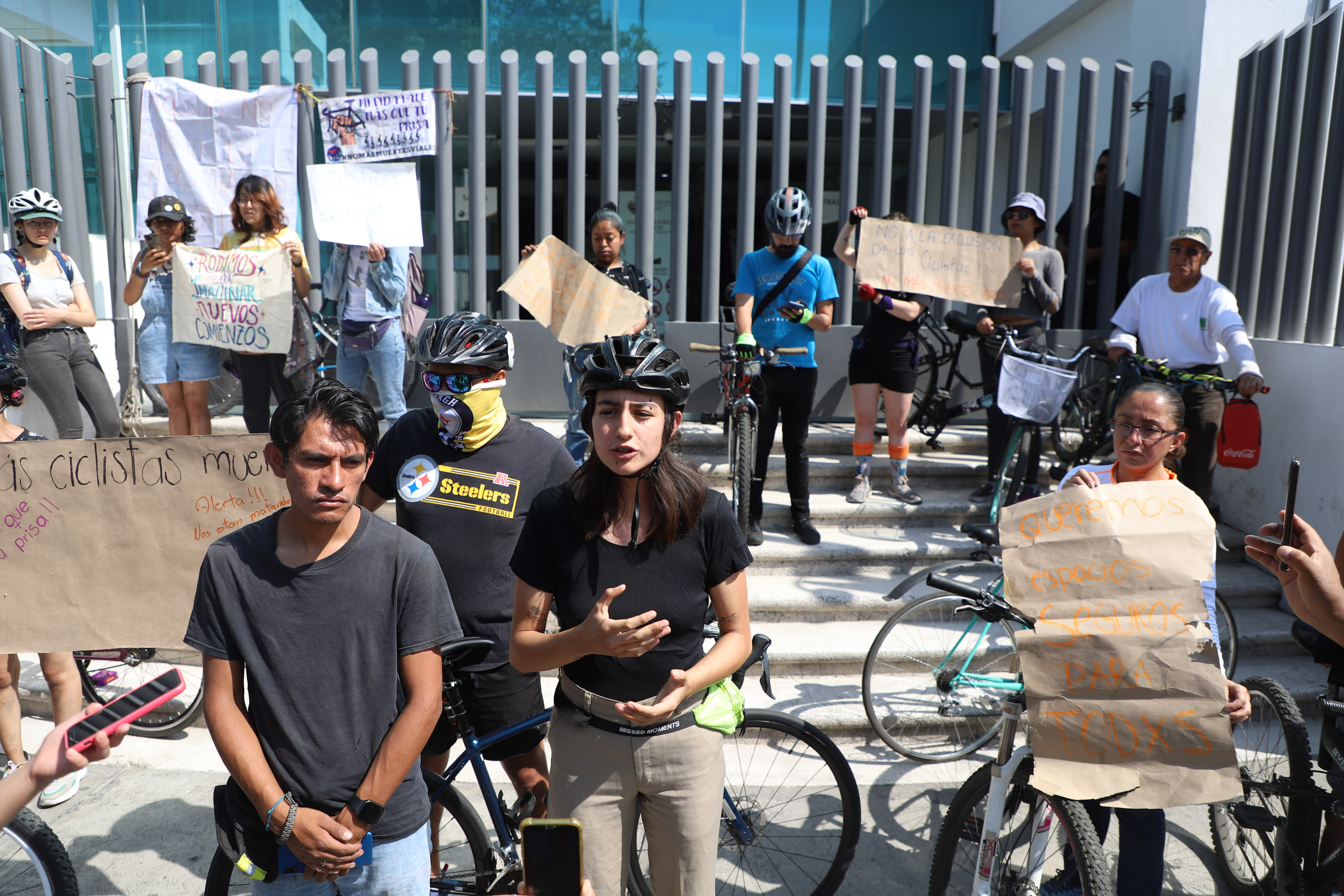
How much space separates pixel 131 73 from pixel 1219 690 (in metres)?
8.28

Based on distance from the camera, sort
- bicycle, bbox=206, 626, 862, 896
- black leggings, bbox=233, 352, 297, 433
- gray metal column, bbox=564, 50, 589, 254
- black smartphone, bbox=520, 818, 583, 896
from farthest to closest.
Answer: gray metal column, bbox=564, 50, 589, 254 < black leggings, bbox=233, 352, 297, 433 < bicycle, bbox=206, 626, 862, 896 < black smartphone, bbox=520, 818, 583, 896

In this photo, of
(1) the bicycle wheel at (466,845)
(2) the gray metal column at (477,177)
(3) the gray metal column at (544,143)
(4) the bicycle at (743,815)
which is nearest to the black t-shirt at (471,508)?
(4) the bicycle at (743,815)

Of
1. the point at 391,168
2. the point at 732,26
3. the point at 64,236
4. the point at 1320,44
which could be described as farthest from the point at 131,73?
the point at 1320,44

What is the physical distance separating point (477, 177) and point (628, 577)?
5.80 m

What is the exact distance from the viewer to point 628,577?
2.19m

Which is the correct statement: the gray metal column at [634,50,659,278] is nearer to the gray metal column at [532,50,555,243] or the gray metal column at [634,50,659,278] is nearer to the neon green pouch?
the gray metal column at [532,50,555,243]

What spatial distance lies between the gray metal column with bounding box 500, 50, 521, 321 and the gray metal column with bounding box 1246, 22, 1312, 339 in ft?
18.8

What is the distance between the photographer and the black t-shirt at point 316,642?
203 cm

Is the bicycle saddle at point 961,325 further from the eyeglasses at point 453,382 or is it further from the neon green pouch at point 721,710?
the neon green pouch at point 721,710

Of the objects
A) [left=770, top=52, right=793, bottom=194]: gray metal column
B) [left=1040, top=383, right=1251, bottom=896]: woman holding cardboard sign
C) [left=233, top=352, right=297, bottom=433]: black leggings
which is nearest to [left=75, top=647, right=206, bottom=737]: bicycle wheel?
[left=233, top=352, right=297, bottom=433]: black leggings

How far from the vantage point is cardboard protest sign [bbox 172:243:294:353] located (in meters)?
5.52

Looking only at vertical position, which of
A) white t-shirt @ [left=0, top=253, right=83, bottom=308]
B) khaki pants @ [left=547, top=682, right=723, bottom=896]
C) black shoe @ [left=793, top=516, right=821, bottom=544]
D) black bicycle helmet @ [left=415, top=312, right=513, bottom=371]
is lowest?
black shoe @ [left=793, top=516, right=821, bottom=544]

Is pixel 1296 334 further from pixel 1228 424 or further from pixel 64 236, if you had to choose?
pixel 64 236

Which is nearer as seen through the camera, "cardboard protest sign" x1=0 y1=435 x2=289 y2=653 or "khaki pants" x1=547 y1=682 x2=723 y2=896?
"khaki pants" x1=547 y1=682 x2=723 y2=896
